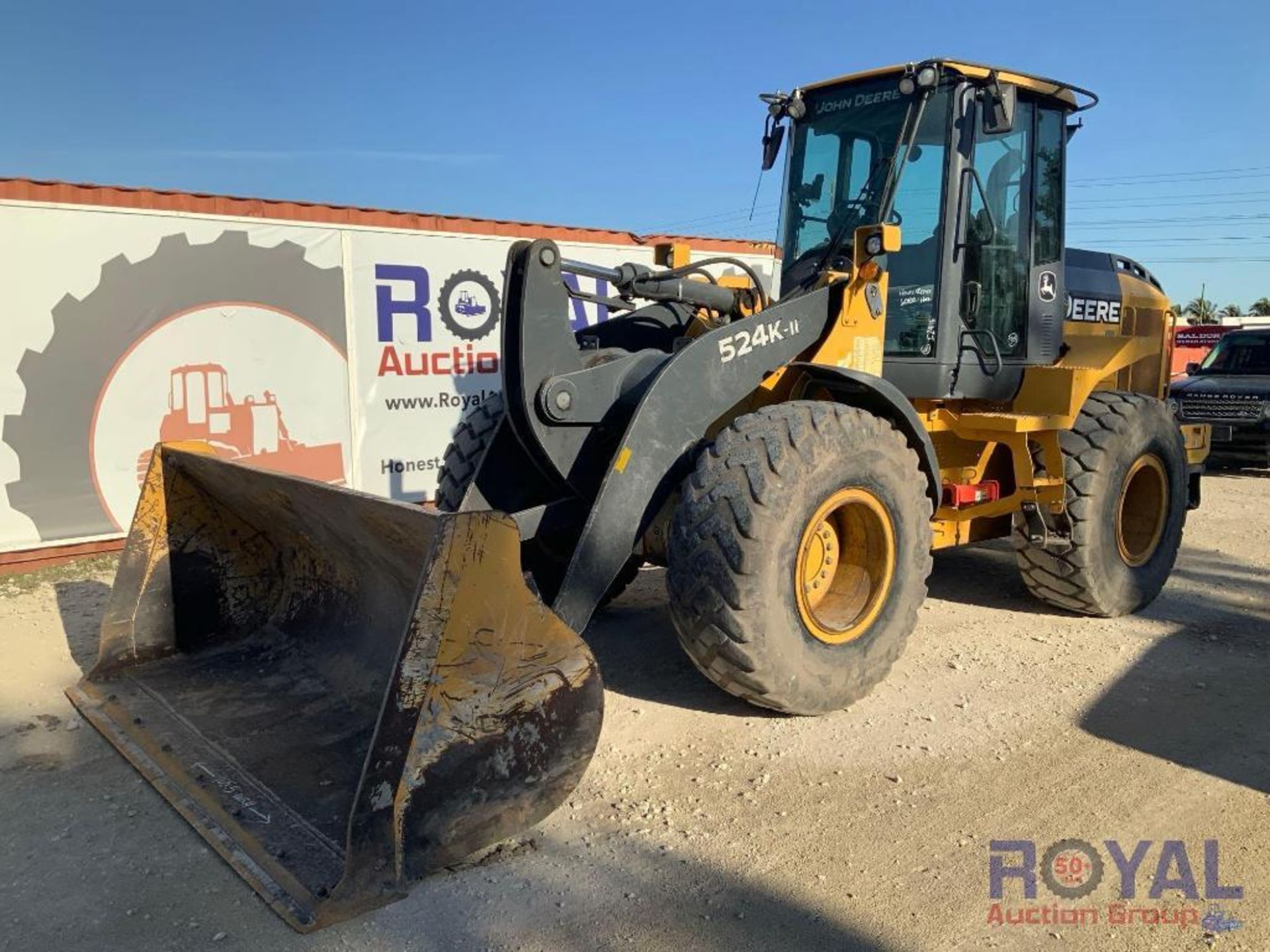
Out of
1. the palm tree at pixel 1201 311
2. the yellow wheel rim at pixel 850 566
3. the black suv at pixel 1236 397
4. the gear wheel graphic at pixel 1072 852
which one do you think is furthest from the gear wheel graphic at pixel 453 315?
the palm tree at pixel 1201 311

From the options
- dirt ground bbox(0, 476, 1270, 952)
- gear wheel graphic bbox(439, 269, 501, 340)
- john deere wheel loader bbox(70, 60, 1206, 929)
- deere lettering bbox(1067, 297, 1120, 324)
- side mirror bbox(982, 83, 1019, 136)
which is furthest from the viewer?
gear wheel graphic bbox(439, 269, 501, 340)

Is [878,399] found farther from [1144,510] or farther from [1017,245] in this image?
[1144,510]

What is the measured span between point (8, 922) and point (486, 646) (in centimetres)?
156

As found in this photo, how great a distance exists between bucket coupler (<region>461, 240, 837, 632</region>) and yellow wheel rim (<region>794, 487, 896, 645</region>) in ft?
2.32

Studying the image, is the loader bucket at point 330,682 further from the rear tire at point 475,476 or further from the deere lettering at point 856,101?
the deere lettering at point 856,101

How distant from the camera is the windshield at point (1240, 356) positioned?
13.4 metres

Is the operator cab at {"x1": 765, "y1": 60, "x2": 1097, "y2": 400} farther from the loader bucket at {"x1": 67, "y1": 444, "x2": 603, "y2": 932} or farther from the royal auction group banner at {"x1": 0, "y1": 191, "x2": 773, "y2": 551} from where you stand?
the royal auction group banner at {"x1": 0, "y1": 191, "x2": 773, "y2": 551}

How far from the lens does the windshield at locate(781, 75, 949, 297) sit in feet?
16.5

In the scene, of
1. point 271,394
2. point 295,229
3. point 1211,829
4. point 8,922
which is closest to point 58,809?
point 8,922

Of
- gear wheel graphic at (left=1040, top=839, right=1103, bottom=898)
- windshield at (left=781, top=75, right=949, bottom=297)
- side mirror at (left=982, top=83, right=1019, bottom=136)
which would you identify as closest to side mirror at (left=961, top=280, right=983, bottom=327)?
windshield at (left=781, top=75, right=949, bottom=297)

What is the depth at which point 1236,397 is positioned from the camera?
12219mm

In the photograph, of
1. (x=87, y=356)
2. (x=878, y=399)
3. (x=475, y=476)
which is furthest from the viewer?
(x=87, y=356)

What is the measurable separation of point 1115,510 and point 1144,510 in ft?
2.46

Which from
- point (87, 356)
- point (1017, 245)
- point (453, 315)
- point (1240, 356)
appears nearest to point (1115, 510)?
point (1017, 245)
